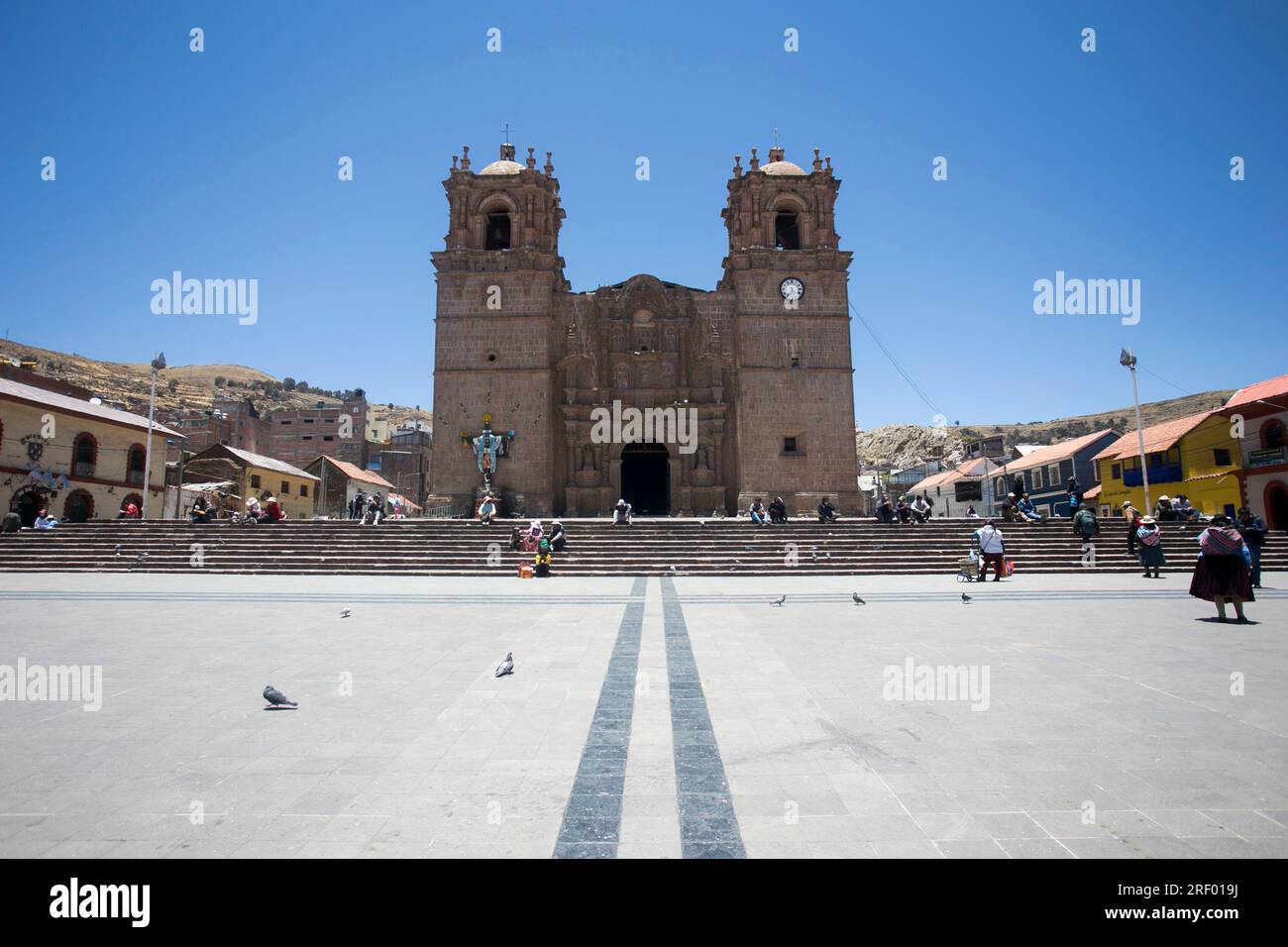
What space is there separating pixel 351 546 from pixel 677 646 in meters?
14.7

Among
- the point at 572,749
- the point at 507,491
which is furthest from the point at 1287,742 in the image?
the point at 507,491

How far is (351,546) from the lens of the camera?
61.1 feet

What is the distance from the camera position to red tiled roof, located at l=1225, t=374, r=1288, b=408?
25469 millimetres

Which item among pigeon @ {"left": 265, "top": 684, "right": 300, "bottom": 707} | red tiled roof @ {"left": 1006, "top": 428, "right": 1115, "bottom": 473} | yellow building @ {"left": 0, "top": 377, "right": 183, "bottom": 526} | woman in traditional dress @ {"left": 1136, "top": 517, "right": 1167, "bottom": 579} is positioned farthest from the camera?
red tiled roof @ {"left": 1006, "top": 428, "right": 1115, "bottom": 473}

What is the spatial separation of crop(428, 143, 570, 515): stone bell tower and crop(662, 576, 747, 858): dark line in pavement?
73.0ft

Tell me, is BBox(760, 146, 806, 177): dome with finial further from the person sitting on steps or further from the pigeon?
the pigeon

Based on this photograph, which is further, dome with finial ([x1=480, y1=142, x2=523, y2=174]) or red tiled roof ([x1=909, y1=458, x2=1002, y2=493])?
red tiled roof ([x1=909, y1=458, x2=1002, y2=493])

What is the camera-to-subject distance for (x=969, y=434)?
8806 cm

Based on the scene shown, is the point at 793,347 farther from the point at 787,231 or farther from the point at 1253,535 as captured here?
the point at 1253,535

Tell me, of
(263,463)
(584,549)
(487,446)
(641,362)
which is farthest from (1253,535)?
(263,463)

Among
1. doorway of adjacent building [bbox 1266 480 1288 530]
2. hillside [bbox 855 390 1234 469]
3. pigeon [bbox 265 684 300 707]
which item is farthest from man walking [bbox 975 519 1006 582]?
hillside [bbox 855 390 1234 469]

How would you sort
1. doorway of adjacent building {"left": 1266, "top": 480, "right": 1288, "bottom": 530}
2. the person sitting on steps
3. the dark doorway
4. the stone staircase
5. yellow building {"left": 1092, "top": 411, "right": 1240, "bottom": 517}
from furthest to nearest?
A: the dark doorway < yellow building {"left": 1092, "top": 411, "right": 1240, "bottom": 517} < doorway of adjacent building {"left": 1266, "top": 480, "right": 1288, "bottom": 530} < the person sitting on steps < the stone staircase

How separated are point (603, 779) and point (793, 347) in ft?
87.6
